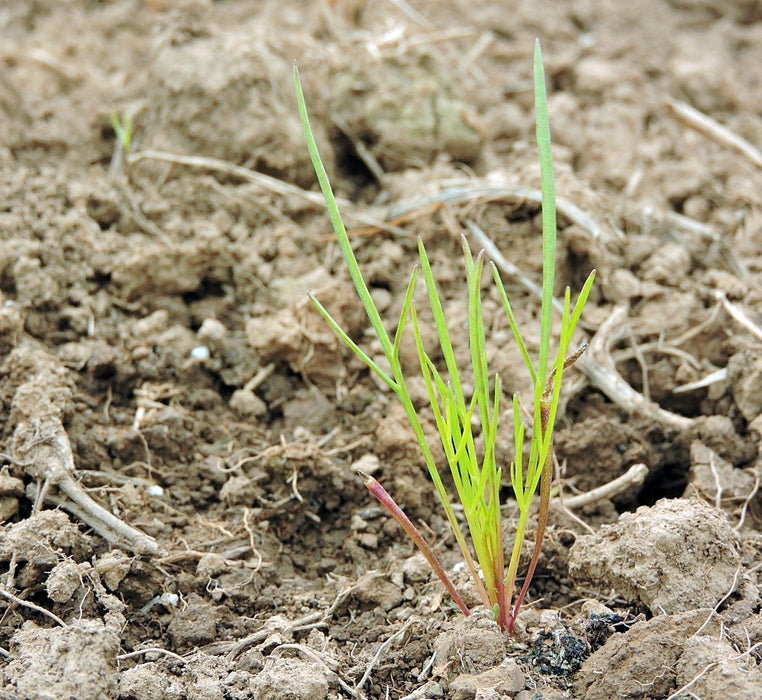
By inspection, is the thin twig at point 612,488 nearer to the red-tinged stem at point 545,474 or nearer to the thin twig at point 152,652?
the red-tinged stem at point 545,474

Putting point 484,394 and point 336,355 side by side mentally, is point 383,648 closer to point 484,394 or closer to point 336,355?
point 484,394

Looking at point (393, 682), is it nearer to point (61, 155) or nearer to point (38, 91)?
point (61, 155)

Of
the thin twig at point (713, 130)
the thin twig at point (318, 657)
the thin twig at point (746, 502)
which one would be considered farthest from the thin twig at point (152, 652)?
the thin twig at point (713, 130)

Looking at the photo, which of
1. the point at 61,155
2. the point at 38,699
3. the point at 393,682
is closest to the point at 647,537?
the point at 393,682

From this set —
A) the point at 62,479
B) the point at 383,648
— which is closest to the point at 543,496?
the point at 383,648

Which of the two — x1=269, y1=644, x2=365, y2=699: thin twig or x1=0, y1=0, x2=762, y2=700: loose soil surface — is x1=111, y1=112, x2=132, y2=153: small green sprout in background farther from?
x1=269, y1=644, x2=365, y2=699: thin twig

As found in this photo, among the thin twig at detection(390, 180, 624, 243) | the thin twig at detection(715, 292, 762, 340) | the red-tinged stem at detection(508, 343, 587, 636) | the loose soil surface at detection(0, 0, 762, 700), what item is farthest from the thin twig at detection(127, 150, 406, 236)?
the red-tinged stem at detection(508, 343, 587, 636)

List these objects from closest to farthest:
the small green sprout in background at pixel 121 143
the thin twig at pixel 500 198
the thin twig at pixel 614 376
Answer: the thin twig at pixel 614 376 < the thin twig at pixel 500 198 < the small green sprout in background at pixel 121 143
